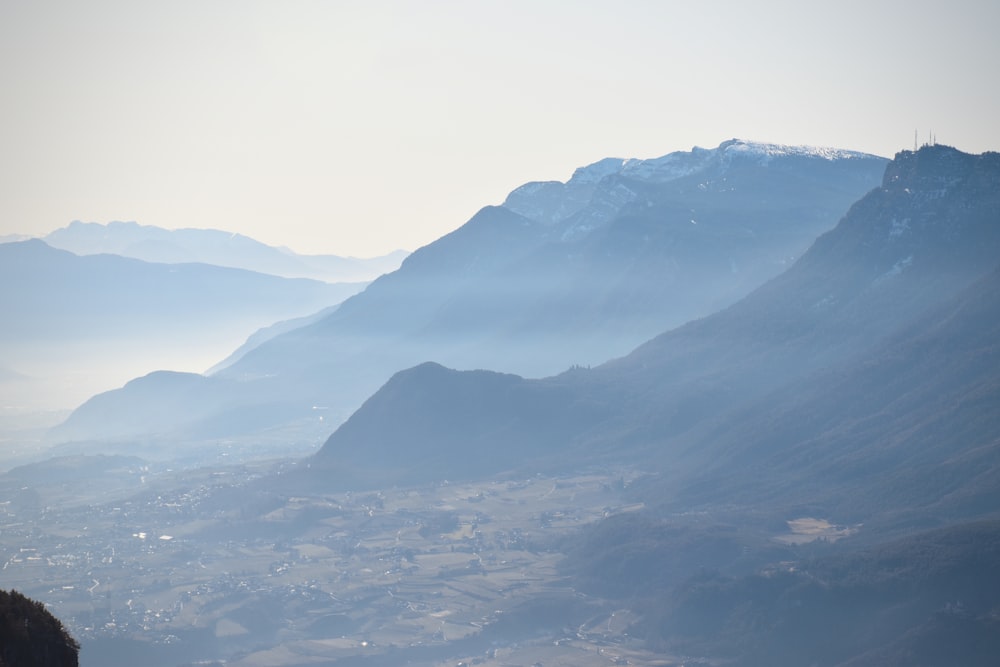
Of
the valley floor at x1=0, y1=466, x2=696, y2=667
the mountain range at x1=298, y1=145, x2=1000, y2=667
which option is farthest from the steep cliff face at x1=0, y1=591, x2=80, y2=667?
the valley floor at x1=0, y1=466, x2=696, y2=667

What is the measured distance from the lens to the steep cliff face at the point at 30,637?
40.6m

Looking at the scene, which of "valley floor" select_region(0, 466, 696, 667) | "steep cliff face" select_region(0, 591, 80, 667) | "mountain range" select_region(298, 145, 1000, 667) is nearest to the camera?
"steep cliff face" select_region(0, 591, 80, 667)

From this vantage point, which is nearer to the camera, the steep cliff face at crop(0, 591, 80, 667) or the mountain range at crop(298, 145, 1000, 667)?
the steep cliff face at crop(0, 591, 80, 667)

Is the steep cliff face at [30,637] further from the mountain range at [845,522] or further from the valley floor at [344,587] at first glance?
the valley floor at [344,587]

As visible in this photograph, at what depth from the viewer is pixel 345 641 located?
134500 mm

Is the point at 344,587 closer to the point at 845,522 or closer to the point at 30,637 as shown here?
the point at 845,522

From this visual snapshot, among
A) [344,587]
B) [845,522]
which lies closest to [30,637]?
[344,587]

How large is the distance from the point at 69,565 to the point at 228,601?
116ft

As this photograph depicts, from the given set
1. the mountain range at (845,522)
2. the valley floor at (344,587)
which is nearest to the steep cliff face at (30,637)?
the mountain range at (845,522)

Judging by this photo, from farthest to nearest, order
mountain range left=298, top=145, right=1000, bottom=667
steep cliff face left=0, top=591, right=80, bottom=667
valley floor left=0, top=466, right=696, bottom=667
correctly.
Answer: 1. valley floor left=0, top=466, right=696, bottom=667
2. mountain range left=298, top=145, right=1000, bottom=667
3. steep cliff face left=0, top=591, right=80, bottom=667

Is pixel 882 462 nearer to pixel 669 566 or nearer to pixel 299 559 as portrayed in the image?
pixel 669 566

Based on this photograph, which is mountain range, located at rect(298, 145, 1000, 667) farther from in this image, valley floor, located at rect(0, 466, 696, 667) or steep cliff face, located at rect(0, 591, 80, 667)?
steep cliff face, located at rect(0, 591, 80, 667)

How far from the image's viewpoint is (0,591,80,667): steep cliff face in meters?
40.6

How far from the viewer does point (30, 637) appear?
41219 millimetres
